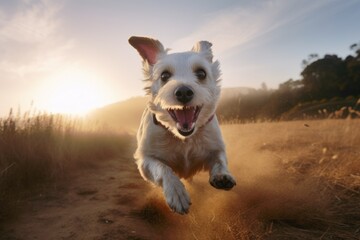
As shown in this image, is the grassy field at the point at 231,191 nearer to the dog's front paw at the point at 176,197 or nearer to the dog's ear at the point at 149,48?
the dog's front paw at the point at 176,197

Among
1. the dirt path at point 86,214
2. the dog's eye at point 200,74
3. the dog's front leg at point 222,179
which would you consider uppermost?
the dog's eye at point 200,74

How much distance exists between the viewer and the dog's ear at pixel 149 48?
16.6 feet

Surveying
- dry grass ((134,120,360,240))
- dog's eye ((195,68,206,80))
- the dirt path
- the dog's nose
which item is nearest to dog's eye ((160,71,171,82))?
dog's eye ((195,68,206,80))

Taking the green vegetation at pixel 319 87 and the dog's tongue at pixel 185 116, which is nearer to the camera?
the dog's tongue at pixel 185 116

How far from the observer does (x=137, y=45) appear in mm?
5102

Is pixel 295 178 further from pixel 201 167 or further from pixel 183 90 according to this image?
pixel 183 90

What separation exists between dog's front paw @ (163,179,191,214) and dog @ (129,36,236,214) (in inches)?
1.3

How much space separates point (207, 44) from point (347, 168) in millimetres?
2747

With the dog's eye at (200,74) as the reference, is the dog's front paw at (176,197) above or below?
below

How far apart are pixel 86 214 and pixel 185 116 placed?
1.97m

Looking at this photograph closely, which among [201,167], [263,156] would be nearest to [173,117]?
[201,167]

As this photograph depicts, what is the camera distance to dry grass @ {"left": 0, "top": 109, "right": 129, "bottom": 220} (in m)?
5.60

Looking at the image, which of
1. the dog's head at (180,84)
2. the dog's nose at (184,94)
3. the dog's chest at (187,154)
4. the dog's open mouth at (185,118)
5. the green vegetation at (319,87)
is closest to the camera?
the dog's nose at (184,94)

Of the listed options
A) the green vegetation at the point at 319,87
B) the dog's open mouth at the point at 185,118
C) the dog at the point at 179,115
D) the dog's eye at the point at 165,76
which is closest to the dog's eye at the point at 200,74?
the dog at the point at 179,115
